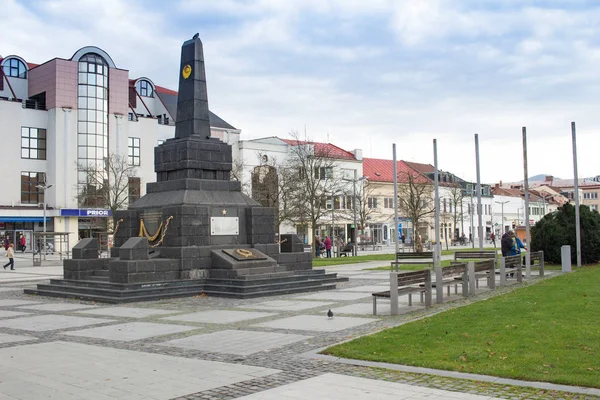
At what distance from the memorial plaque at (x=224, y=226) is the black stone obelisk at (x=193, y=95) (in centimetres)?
328

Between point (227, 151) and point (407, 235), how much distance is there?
2475 inches

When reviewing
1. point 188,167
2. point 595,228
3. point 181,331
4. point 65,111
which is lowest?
point 181,331

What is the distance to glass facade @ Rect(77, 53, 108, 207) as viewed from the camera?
60.5 meters

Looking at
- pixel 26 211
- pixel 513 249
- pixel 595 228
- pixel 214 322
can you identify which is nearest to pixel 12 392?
pixel 214 322

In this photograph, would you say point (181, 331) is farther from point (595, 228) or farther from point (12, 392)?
point (595, 228)

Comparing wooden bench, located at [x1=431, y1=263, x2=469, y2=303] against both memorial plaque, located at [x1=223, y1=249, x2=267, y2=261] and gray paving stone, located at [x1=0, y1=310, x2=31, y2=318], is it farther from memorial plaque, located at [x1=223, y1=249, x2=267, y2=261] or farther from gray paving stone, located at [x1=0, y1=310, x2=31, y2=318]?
gray paving stone, located at [x1=0, y1=310, x2=31, y2=318]

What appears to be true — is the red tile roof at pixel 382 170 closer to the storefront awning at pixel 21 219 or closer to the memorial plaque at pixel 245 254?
the storefront awning at pixel 21 219

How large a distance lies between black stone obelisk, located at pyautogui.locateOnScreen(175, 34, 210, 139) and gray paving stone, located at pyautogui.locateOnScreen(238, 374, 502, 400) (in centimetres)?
1548

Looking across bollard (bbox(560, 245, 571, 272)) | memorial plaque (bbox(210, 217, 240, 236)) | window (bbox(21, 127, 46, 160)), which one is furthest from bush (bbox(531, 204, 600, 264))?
window (bbox(21, 127, 46, 160))

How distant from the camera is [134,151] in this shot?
65.1 metres

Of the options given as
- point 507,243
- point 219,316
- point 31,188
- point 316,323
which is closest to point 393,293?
point 316,323

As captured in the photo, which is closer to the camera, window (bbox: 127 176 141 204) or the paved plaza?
the paved plaza

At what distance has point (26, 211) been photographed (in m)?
57.4

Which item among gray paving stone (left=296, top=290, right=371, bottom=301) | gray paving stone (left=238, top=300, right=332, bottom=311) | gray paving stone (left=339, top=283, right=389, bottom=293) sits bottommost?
gray paving stone (left=238, top=300, right=332, bottom=311)
